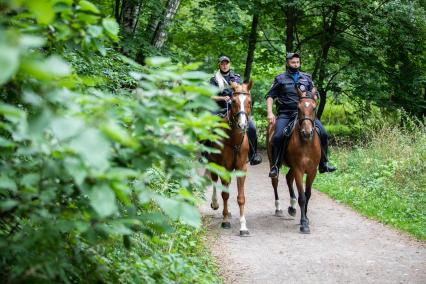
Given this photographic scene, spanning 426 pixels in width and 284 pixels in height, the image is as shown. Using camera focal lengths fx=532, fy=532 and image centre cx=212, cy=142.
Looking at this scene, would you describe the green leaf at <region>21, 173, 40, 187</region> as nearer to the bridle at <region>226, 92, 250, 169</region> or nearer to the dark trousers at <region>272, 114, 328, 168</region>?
the bridle at <region>226, 92, 250, 169</region>

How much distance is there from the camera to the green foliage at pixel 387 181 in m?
10.7

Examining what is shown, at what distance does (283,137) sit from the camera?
1017cm

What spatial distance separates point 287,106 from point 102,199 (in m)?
8.46

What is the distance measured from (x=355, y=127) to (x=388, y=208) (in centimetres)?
1246

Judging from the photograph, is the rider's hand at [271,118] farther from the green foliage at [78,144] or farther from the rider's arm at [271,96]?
the green foliage at [78,144]

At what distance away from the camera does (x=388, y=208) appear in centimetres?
1117

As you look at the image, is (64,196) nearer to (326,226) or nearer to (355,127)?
(326,226)

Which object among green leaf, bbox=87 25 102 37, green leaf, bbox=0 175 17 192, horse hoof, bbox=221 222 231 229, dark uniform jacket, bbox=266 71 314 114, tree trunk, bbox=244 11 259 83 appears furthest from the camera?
tree trunk, bbox=244 11 259 83

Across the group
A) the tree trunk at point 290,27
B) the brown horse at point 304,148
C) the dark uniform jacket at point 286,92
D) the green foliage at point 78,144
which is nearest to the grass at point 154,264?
the green foliage at point 78,144

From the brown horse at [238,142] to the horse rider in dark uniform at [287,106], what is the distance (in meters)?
0.74

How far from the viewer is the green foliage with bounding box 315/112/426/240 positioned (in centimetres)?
1067

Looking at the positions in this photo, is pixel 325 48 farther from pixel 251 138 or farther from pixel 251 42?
pixel 251 138

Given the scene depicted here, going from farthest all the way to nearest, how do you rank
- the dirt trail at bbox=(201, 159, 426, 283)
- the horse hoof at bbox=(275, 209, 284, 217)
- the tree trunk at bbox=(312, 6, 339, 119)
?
the tree trunk at bbox=(312, 6, 339, 119) < the horse hoof at bbox=(275, 209, 284, 217) < the dirt trail at bbox=(201, 159, 426, 283)

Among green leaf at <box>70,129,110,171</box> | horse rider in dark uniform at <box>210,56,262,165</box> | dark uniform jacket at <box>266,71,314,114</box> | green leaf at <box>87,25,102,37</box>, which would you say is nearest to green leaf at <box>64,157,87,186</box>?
green leaf at <box>70,129,110,171</box>
